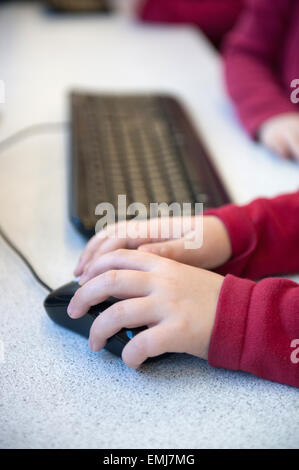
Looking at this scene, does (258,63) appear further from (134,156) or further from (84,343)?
(84,343)

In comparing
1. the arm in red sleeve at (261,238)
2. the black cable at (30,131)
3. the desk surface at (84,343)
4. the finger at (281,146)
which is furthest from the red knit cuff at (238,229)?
the black cable at (30,131)

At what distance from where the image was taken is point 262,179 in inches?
26.9

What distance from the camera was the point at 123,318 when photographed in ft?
1.32

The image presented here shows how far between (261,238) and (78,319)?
23cm

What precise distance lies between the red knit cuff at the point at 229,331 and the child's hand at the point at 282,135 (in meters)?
0.39

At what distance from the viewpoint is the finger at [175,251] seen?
48 centimetres

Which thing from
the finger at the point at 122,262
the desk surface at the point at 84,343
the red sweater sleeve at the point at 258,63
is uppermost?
the red sweater sleeve at the point at 258,63

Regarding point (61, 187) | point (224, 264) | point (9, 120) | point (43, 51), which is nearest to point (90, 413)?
point (224, 264)

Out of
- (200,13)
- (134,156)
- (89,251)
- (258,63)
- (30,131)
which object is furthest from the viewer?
(200,13)

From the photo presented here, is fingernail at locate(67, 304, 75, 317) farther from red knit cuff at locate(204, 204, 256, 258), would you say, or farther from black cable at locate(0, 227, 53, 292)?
red knit cuff at locate(204, 204, 256, 258)

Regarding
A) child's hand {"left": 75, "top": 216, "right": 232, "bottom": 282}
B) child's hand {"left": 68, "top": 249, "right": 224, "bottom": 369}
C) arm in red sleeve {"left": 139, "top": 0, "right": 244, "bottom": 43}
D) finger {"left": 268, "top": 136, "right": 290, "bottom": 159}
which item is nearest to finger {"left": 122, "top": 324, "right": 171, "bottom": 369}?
child's hand {"left": 68, "top": 249, "right": 224, "bottom": 369}

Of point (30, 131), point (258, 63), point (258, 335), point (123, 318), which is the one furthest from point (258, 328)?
point (258, 63)

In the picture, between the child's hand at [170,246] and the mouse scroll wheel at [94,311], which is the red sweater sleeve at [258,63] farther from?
the mouse scroll wheel at [94,311]

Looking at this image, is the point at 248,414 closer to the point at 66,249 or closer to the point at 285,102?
the point at 66,249
